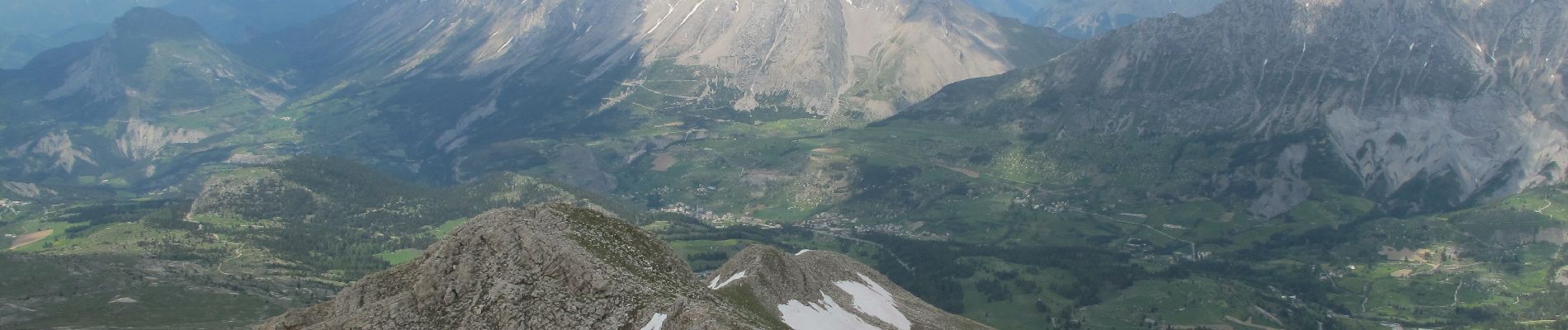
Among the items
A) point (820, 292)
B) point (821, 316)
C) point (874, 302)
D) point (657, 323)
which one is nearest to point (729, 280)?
point (821, 316)

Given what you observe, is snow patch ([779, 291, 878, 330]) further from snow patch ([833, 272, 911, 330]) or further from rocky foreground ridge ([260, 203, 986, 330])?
rocky foreground ridge ([260, 203, 986, 330])

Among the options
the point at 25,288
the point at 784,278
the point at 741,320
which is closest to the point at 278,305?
the point at 25,288

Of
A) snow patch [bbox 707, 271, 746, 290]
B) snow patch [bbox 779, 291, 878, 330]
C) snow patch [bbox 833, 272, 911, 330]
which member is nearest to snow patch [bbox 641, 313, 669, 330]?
snow patch [bbox 779, 291, 878, 330]

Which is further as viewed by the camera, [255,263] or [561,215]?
[255,263]

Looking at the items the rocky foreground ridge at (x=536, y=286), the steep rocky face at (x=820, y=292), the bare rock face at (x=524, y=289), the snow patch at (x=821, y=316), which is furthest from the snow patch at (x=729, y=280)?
the bare rock face at (x=524, y=289)

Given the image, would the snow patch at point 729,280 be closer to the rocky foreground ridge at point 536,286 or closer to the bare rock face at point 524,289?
the rocky foreground ridge at point 536,286

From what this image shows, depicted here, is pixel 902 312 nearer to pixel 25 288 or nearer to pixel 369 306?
pixel 369 306
